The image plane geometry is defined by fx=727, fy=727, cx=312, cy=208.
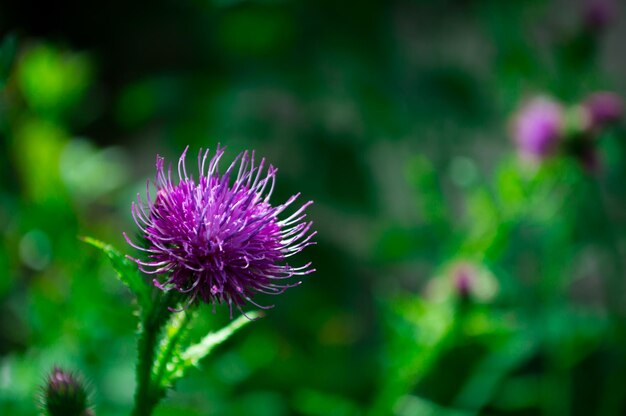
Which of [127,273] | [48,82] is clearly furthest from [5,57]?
[48,82]

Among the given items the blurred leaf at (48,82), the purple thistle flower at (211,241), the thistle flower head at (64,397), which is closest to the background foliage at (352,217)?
the blurred leaf at (48,82)

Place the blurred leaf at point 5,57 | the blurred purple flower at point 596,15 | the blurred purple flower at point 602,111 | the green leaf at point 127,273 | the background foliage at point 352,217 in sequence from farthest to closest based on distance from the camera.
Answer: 1. the blurred purple flower at point 596,15
2. the blurred purple flower at point 602,111
3. the background foliage at point 352,217
4. the blurred leaf at point 5,57
5. the green leaf at point 127,273

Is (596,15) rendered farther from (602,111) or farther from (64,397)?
(64,397)

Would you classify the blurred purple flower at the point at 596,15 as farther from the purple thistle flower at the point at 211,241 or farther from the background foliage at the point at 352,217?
the purple thistle flower at the point at 211,241

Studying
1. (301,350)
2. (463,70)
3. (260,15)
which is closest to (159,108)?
(260,15)

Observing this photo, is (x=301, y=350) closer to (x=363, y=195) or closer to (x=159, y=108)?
(x=363, y=195)
